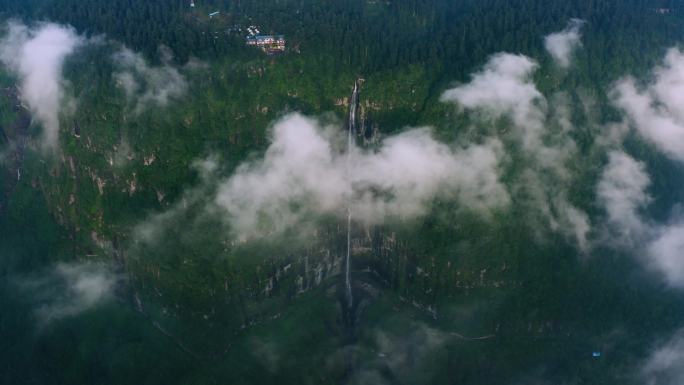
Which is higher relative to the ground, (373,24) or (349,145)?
(373,24)

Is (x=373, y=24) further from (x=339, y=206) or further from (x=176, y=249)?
(x=176, y=249)

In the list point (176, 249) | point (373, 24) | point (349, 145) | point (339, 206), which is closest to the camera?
point (176, 249)

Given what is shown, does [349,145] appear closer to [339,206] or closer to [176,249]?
[339,206]

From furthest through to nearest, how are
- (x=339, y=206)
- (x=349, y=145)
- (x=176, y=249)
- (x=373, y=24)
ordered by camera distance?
1. (x=373, y=24)
2. (x=349, y=145)
3. (x=339, y=206)
4. (x=176, y=249)

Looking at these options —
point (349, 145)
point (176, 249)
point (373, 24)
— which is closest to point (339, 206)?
point (349, 145)

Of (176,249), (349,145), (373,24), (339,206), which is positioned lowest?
(176,249)

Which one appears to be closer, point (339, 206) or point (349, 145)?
point (339, 206)

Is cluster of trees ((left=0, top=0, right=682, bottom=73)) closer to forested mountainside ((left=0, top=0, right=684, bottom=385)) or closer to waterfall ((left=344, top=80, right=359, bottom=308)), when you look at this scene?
forested mountainside ((left=0, top=0, right=684, bottom=385))

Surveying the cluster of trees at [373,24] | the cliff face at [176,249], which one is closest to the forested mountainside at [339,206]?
the cliff face at [176,249]
